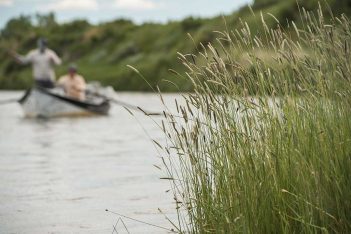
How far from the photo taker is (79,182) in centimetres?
1202

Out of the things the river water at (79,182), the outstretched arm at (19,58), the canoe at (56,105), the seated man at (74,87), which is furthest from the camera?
the seated man at (74,87)

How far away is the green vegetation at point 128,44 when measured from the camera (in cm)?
4781

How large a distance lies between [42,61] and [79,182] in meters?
16.7

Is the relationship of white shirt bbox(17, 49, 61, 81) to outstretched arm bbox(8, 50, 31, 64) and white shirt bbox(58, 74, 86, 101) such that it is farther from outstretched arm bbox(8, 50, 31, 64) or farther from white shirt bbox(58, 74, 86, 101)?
white shirt bbox(58, 74, 86, 101)

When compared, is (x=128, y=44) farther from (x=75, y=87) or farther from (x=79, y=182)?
(x=79, y=182)

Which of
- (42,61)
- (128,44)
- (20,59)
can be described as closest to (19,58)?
(20,59)

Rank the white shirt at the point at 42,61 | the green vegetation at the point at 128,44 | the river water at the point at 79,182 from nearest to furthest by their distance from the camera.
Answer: the river water at the point at 79,182 → the white shirt at the point at 42,61 → the green vegetation at the point at 128,44

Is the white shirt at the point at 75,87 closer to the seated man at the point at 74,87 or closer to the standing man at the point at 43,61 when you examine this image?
the seated man at the point at 74,87

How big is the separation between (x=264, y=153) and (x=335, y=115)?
57 cm

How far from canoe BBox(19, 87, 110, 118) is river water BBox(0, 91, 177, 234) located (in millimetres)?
5531

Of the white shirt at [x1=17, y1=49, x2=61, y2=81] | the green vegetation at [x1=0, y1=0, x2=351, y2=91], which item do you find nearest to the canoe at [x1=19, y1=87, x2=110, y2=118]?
the white shirt at [x1=17, y1=49, x2=61, y2=81]

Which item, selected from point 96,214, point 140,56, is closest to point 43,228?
point 96,214

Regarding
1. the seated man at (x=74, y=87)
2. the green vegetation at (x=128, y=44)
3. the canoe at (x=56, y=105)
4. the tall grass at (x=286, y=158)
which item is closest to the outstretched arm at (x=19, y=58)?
the canoe at (x=56, y=105)

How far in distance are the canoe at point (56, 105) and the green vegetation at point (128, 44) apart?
14349 millimetres
